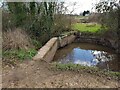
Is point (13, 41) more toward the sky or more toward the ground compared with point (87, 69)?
more toward the sky

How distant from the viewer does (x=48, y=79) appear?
6.08m

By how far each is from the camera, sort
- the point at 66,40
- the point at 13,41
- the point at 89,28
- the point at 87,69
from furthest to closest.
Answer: the point at 89,28
the point at 66,40
the point at 13,41
the point at 87,69

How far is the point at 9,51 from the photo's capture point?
28.8 ft

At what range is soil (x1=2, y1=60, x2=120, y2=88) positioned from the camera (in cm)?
566

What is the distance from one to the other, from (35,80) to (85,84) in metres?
1.43

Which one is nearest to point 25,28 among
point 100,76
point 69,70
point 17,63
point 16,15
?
point 16,15

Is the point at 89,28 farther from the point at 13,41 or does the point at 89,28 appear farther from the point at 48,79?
the point at 48,79

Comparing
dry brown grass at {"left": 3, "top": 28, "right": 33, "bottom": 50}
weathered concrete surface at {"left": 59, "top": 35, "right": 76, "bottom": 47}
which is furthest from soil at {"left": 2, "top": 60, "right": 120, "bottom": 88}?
weathered concrete surface at {"left": 59, "top": 35, "right": 76, "bottom": 47}

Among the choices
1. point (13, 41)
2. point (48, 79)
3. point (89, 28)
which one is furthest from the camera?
point (89, 28)

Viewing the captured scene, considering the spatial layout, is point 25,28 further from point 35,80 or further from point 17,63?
point 35,80

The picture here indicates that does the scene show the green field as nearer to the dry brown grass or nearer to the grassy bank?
the dry brown grass

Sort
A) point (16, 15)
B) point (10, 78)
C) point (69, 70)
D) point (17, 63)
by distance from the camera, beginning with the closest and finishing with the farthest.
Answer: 1. point (10, 78)
2. point (69, 70)
3. point (17, 63)
4. point (16, 15)

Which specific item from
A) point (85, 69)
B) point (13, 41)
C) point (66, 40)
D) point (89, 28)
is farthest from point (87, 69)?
point (89, 28)

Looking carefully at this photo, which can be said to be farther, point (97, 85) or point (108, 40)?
point (108, 40)
